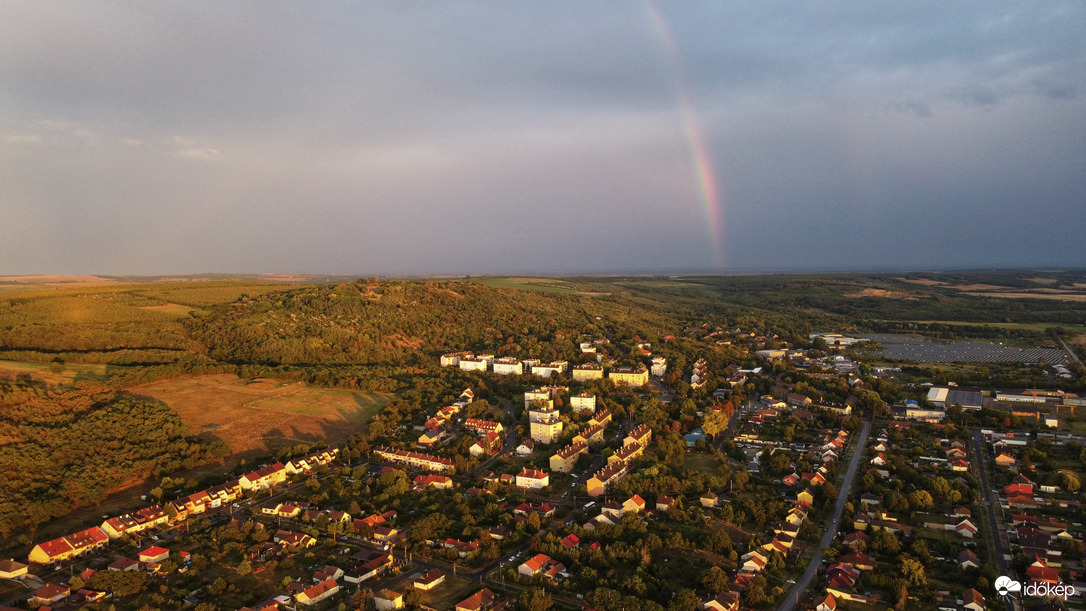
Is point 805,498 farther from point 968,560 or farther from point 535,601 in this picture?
point 535,601

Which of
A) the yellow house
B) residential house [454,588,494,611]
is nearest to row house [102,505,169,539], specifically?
residential house [454,588,494,611]

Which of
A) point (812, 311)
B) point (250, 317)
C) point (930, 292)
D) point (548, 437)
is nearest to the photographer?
point (548, 437)

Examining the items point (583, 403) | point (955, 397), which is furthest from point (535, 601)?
point (955, 397)

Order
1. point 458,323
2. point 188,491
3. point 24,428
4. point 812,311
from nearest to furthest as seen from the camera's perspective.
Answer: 1. point 188,491
2. point 24,428
3. point 458,323
4. point 812,311

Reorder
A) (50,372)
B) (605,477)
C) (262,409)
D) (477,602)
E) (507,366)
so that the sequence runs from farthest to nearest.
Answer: (507,366) < (50,372) < (262,409) < (605,477) < (477,602)

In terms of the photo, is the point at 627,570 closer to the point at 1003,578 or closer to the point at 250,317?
the point at 1003,578

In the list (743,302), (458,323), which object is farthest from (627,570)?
(743,302)

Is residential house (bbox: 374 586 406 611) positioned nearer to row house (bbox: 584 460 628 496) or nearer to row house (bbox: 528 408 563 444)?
row house (bbox: 584 460 628 496)
